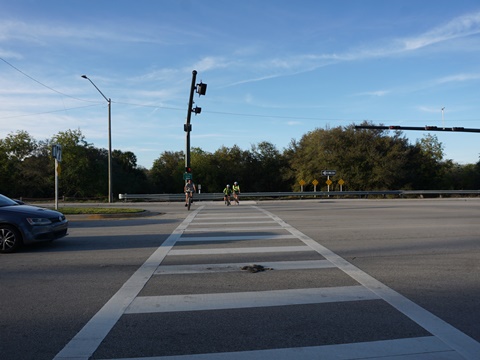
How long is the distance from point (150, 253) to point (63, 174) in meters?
43.5

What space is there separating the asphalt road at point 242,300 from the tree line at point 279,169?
36.7m

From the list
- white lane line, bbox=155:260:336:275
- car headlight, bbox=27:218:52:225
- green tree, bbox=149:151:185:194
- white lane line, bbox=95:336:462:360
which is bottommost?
white lane line, bbox=95:336:462:360

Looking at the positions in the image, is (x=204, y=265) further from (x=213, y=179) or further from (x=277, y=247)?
(x=213, y=179)

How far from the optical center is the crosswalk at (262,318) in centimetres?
400

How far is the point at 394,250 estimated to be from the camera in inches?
362

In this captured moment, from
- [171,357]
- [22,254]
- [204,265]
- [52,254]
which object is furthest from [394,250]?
[22,254]

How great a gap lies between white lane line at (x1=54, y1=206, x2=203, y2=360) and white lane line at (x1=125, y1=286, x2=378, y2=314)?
196mm

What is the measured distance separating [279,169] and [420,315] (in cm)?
5786

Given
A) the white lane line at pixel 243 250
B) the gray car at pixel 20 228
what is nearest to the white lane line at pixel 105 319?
Answer: the white lane line at pixel 243 250

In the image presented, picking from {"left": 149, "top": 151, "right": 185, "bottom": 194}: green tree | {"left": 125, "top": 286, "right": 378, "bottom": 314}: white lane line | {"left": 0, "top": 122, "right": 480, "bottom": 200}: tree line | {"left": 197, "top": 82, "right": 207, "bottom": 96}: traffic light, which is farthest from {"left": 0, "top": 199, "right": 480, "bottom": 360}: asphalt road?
{"left": 149, "top": 151, "right": 185, "bottom": 194}: green tree

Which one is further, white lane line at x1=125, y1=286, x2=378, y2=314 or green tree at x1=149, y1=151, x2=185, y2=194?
green tree at x1=149, y1=151, x2=185, y2=194

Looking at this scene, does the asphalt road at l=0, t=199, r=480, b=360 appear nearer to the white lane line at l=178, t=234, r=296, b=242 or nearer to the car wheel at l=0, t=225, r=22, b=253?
the car wheel at l=0, t=225, r=22, b=253

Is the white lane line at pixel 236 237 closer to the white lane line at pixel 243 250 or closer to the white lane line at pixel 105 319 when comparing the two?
the white lane line at pixel 243 250

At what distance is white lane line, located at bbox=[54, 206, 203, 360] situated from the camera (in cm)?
400
